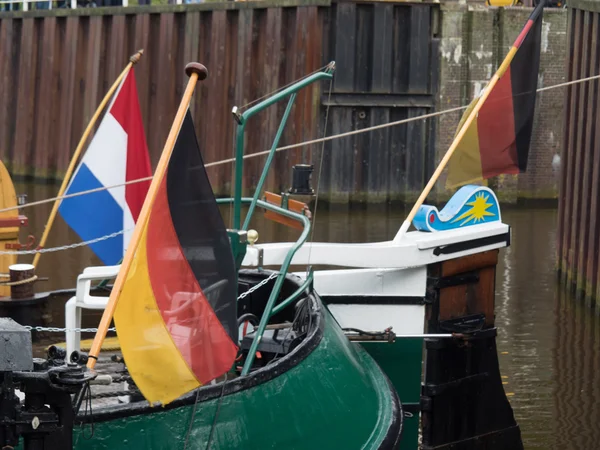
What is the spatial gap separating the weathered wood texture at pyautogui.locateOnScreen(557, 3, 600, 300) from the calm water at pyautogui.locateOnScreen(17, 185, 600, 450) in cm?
40

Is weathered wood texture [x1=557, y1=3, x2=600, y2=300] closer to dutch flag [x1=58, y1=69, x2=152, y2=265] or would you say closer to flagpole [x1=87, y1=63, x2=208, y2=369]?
dutch flag [x1=58, y1=69, x2=152, y2=265]

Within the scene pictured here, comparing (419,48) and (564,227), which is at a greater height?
(419,48)

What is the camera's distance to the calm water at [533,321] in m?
10.4

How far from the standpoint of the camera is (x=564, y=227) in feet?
49.7

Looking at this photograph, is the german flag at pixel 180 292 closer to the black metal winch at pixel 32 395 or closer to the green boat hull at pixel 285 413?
the black metal winch at pixel 32 395

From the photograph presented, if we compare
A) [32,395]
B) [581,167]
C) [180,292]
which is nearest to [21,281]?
[180,292]

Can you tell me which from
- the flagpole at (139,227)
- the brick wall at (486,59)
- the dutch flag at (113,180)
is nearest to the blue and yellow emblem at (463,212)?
the dutch flag at (113,180)

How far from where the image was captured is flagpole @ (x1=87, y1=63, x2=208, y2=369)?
17.0 ft

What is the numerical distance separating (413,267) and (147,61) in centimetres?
1432

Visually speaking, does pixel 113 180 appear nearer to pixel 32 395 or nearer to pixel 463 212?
pixel 463 212

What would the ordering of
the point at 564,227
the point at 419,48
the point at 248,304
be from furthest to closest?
the point at 419,48
the point at 564,227
the point at 248,304

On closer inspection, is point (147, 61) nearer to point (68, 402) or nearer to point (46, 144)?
point (46, 144)

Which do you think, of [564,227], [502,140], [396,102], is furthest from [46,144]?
[502,140]

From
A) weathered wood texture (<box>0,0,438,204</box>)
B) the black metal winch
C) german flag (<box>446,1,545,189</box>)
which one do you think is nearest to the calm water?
weathered wood texture (<box>0,0,438,204</box>)
